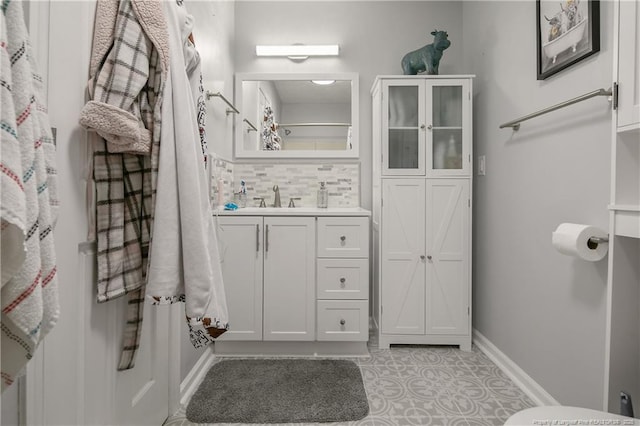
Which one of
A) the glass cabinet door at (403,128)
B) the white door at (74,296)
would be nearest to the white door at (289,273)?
the glass cabinet door at (403,128)

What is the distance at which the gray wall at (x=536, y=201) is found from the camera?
4.47 ft

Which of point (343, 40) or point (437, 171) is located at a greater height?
point (343, 40)

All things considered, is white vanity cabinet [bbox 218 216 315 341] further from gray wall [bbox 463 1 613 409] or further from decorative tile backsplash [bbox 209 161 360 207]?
gray wall [bbox 463 1 613 409]

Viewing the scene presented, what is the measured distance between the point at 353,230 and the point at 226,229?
835 millimetres

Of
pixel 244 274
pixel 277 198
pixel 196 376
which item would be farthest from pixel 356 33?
pixel 196 376

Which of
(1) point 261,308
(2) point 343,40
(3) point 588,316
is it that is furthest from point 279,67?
(3) point 588,316

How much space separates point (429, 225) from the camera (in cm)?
233

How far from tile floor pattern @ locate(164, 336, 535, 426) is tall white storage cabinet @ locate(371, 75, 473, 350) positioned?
0.52 ft

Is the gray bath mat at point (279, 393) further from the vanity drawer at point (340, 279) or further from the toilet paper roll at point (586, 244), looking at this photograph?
the toilet paper roll at point (586, 244)

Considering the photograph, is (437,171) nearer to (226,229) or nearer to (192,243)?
(226,229)

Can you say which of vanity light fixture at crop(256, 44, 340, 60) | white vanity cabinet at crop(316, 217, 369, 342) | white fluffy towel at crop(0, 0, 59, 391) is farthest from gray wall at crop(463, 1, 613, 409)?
white fluffy towel at crop(0, 0, 59, 391)

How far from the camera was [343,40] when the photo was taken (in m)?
2.80

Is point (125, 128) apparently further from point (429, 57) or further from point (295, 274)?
point (429, 57)

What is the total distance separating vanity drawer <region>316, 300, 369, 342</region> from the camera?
218 cm
